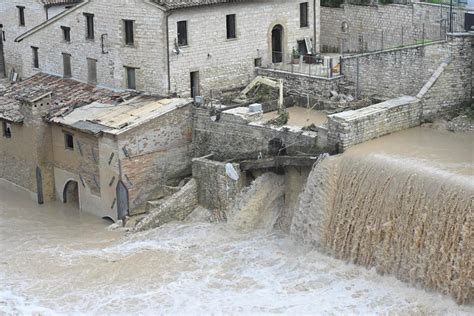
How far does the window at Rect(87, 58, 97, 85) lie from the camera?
3762cm

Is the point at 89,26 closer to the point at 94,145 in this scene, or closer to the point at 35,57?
the point at 35,57

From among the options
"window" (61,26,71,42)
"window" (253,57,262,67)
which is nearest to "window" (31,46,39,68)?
"window" (61,26,71,42)

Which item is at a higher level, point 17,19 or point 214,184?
point 17,19

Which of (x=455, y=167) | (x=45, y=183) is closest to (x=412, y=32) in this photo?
(x=455, y=167)

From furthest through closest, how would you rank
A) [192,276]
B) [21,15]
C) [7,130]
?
1. [21,15]
2. [7,130]
3. [192,276]

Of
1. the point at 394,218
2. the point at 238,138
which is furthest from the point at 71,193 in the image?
the point at 394,218

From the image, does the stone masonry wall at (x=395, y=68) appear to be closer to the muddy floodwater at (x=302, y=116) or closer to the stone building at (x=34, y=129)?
the muddy floodwater at (x=302, y=116)

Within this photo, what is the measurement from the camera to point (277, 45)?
38.1 metres

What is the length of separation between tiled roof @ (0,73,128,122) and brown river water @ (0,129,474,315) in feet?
16.8

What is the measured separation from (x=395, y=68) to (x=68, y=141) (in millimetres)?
12159

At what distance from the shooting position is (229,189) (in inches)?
1270

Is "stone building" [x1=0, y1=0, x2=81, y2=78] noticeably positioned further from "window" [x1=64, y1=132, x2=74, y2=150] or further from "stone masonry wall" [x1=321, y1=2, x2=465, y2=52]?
"stone masonry wall" [x1=321, y1=2, x2=465, y2=52]

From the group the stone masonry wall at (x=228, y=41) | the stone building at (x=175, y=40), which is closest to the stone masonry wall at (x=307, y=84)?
the stone masonry wall at (x=228, y=41)

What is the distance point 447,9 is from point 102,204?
15363mm
